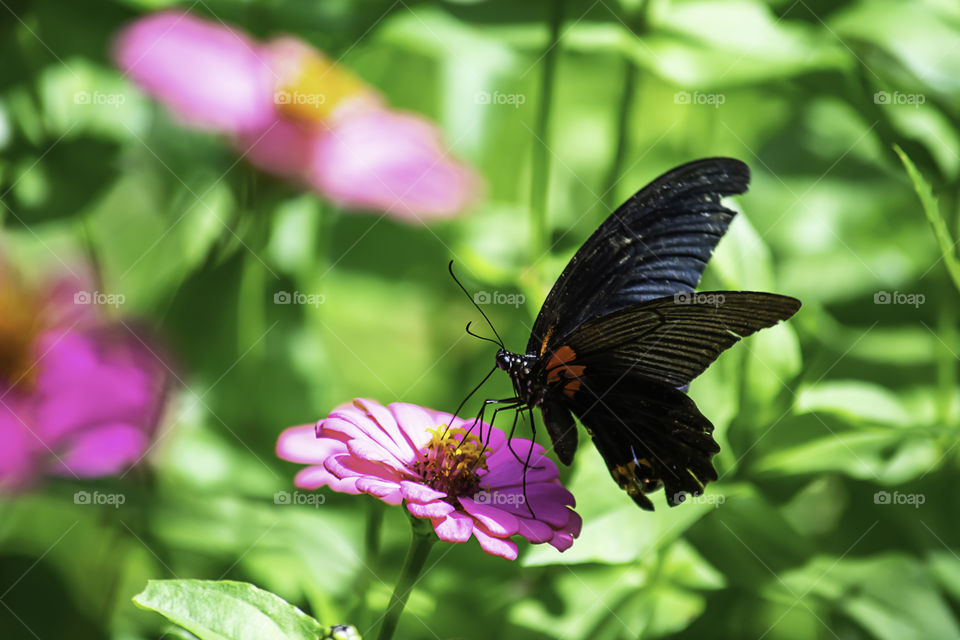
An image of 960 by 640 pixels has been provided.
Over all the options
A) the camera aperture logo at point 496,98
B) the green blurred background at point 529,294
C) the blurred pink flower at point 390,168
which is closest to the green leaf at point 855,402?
the green blurred background at point 529,294

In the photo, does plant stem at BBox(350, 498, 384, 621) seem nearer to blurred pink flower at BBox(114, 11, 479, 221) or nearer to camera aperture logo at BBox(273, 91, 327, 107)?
blurred pink flower at BBox(114, 11, 479, 221)

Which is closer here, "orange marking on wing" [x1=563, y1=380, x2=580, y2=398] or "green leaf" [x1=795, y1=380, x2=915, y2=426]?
"orange marking on wing" [x1=563, y1=380, x2=580, y2=398]

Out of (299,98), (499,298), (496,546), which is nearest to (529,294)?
(499,298)

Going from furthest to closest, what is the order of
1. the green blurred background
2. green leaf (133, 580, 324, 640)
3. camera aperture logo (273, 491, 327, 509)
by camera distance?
camera aperture logo (273, 491, 327, 509), the green blurred background, green leaf (133, 580, 324, 640)

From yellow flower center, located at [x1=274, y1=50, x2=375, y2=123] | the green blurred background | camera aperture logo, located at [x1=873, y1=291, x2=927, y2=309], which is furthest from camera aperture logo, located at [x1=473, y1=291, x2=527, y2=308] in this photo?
camera aperture logo, located at [x1=873, y1=291, x2=927, y2=309]

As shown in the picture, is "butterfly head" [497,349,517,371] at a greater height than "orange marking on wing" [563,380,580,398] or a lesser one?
greater

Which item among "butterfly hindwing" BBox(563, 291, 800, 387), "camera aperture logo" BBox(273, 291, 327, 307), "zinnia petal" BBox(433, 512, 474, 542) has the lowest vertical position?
"zinnia petal" BBox(433, 512, 474, 542)

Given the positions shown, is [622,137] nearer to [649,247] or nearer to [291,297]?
[649,247]
